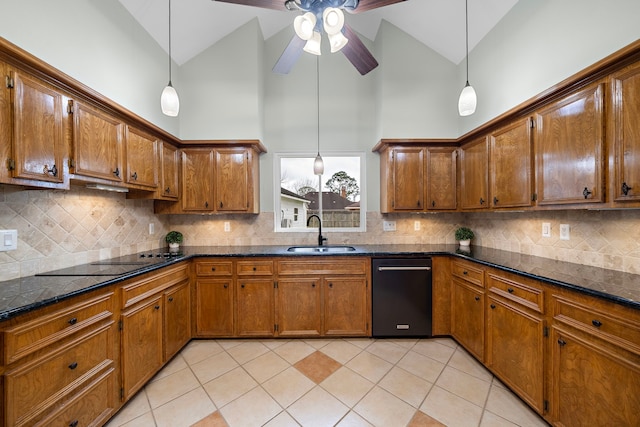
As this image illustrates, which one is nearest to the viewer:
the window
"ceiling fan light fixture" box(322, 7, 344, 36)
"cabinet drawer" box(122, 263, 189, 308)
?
"ceiling fan light fixture" box(322, 7, 344, 36)

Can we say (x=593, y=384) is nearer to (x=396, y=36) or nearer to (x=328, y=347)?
(x=328, y=347)

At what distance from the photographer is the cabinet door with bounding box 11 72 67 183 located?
134 cm

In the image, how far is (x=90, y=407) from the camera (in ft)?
4.73

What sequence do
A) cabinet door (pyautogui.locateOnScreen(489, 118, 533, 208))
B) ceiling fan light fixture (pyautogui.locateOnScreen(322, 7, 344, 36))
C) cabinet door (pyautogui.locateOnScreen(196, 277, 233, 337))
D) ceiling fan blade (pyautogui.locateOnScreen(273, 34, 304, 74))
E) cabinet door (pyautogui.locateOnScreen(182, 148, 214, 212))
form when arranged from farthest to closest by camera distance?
cabinet door (pyautogui.locateOnScreen(182, 148, 214, 212))
cabinet door (pyautogui.locateOnScreen(196, 277, 233, 337))
cabinet door (pyautogui.locateOnScreen(489, 118, 533, 208))
ceiling fan blade (pyautogui.locateOnScreen(273, 34, 304, 74))
ceiling fan light fixture (pyautogui.locateOnScreen(322, 7, 344, 36))

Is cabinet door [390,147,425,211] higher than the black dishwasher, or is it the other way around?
cabinet door [390,147,425,211]

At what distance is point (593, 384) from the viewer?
1277 mm

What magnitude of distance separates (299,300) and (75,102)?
243 centimetres

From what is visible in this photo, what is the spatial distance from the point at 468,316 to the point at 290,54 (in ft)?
9.42

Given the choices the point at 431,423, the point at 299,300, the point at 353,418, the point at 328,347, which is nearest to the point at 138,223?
the point at 299,300

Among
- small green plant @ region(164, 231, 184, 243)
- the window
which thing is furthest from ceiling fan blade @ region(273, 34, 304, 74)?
small green plant @ region(164, 231, 184, 243)

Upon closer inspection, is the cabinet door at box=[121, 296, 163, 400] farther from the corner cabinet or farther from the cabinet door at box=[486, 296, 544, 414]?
the cabinet door at box=[486, 296, 544, 414]

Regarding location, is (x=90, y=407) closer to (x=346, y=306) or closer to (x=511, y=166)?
(x=346, y=306)

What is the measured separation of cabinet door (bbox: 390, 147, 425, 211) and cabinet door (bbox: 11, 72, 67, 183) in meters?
2.91

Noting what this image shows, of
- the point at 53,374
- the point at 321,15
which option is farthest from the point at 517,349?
the point at 53,374
